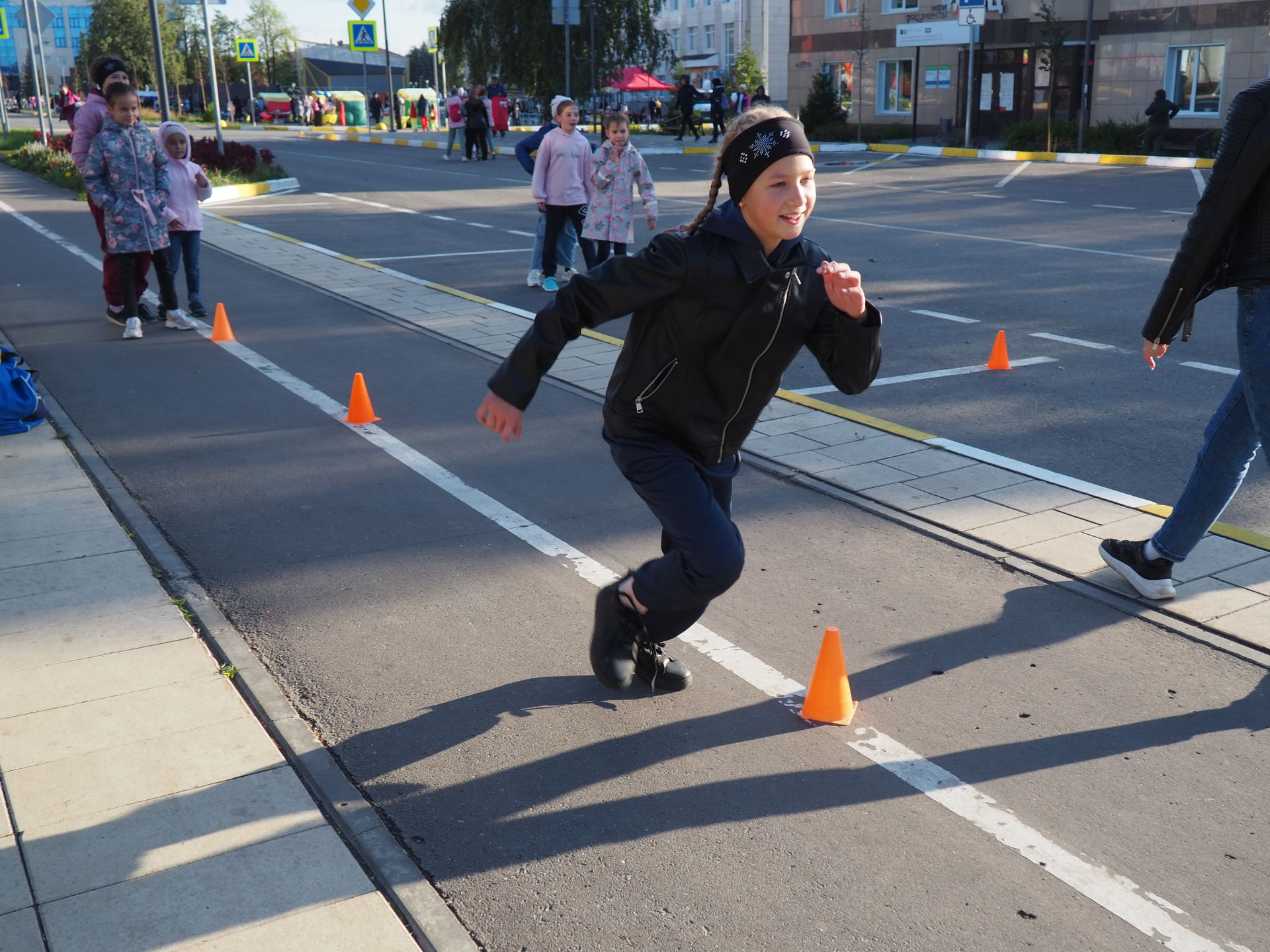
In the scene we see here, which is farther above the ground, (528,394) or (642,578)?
(528,394)

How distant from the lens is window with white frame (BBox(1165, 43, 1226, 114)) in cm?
3098

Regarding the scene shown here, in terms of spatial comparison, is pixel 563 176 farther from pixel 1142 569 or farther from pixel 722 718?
pixel 722 718

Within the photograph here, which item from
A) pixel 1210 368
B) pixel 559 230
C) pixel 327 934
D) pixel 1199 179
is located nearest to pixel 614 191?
pixel 559 230

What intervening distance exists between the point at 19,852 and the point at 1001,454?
17.2ft

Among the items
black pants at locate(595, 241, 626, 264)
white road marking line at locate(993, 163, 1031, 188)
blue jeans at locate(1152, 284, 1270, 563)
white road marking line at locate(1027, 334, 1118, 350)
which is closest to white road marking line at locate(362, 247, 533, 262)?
black pants at locate(595, 241, 626, 264)

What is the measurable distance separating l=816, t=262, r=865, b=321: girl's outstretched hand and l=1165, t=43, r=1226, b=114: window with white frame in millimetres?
31956

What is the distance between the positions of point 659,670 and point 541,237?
922 cm

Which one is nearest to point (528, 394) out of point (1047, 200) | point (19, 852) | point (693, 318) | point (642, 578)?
point (693, 318)

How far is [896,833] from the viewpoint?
11.0ft

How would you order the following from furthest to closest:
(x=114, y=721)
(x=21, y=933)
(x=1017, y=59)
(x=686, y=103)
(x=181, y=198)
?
(x=686, y=103) → (x=1017, y=59) → (x=181, y=198) → (x=114, y=721) → (x=21, y=933)

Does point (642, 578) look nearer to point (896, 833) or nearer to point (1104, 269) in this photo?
point (896, 833)

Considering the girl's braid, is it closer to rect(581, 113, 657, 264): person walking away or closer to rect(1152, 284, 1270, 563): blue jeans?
rect(1152, 284, 1270, 563): blue jeans

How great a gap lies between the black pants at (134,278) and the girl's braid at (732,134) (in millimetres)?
7685

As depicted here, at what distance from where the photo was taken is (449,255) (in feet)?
50.6
